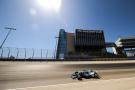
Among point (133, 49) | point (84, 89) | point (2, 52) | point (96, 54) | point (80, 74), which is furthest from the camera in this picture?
point (133, 49)

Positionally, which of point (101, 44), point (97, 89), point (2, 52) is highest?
point (101, 44)

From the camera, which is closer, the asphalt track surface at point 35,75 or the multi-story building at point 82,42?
the asphalt track surface at point 35,75

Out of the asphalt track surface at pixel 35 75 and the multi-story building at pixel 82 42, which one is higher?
the multi-story building at pixel 82 42

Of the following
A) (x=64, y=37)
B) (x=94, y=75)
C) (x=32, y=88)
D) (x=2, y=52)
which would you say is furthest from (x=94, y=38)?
(x=32, y=88)

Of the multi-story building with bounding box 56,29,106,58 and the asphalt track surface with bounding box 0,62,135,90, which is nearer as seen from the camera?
the asphalt track surface with bounding box 0,62,135,90

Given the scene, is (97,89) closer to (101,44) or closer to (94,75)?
(94,75)

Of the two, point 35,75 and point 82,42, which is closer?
point 35,75

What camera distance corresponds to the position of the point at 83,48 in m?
132

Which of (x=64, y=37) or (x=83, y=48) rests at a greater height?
(x=64, y=37)

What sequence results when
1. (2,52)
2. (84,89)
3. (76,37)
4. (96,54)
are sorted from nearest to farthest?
1. (84,89)
2. (2,52)
3. (96,54)
4. (76,37)

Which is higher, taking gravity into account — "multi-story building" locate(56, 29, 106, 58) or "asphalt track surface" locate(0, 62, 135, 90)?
"multi-story building" locate(56, 29, 106, 58)

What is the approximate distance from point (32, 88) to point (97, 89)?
5966 millimetres

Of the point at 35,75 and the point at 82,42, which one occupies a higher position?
the point at 82,42

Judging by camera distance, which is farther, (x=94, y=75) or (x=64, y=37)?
(x=64, y=37)
